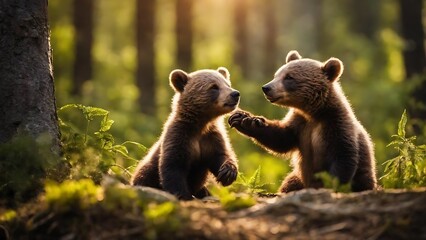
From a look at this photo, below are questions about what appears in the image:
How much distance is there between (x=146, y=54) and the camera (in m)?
22.1

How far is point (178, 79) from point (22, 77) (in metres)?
2.17

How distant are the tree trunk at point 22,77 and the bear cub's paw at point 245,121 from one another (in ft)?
6.76

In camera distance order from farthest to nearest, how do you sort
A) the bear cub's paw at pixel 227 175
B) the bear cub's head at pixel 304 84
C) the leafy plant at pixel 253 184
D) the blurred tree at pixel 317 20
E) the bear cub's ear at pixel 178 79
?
the blurred tree at pixel 317 20, the bear cub's ear at pixel 178 79, the bear cub's head at pixel 304 84, the leafy plant at pixel 253 184, the bear cub's paw at pixel 227 175

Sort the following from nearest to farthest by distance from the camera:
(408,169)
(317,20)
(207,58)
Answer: (408,169), (207,58), (317,20)

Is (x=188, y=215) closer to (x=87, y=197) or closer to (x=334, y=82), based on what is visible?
(x=87, y=197)

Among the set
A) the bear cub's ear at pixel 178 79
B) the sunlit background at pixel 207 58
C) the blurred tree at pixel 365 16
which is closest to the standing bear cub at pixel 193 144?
the bear cub's ear at pixel 178 79

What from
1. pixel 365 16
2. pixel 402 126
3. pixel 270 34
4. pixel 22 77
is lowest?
pixel 270 34

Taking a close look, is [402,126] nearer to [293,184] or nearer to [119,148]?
[293,184]

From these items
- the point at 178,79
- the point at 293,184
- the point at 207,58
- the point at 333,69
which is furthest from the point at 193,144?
the point at 207,58

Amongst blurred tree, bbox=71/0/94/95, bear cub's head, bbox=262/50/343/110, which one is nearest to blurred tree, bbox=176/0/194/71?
blurred tree, bbox=71/0/94/95

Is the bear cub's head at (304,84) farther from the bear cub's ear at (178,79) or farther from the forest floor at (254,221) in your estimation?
the forest floor at (254,221)

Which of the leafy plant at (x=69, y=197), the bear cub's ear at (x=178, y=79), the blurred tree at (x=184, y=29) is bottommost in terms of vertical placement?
the blurred tree at (x=184, y=29)

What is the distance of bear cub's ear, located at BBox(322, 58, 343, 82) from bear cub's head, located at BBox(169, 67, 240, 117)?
1054 mm

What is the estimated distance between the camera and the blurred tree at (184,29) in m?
23.4
